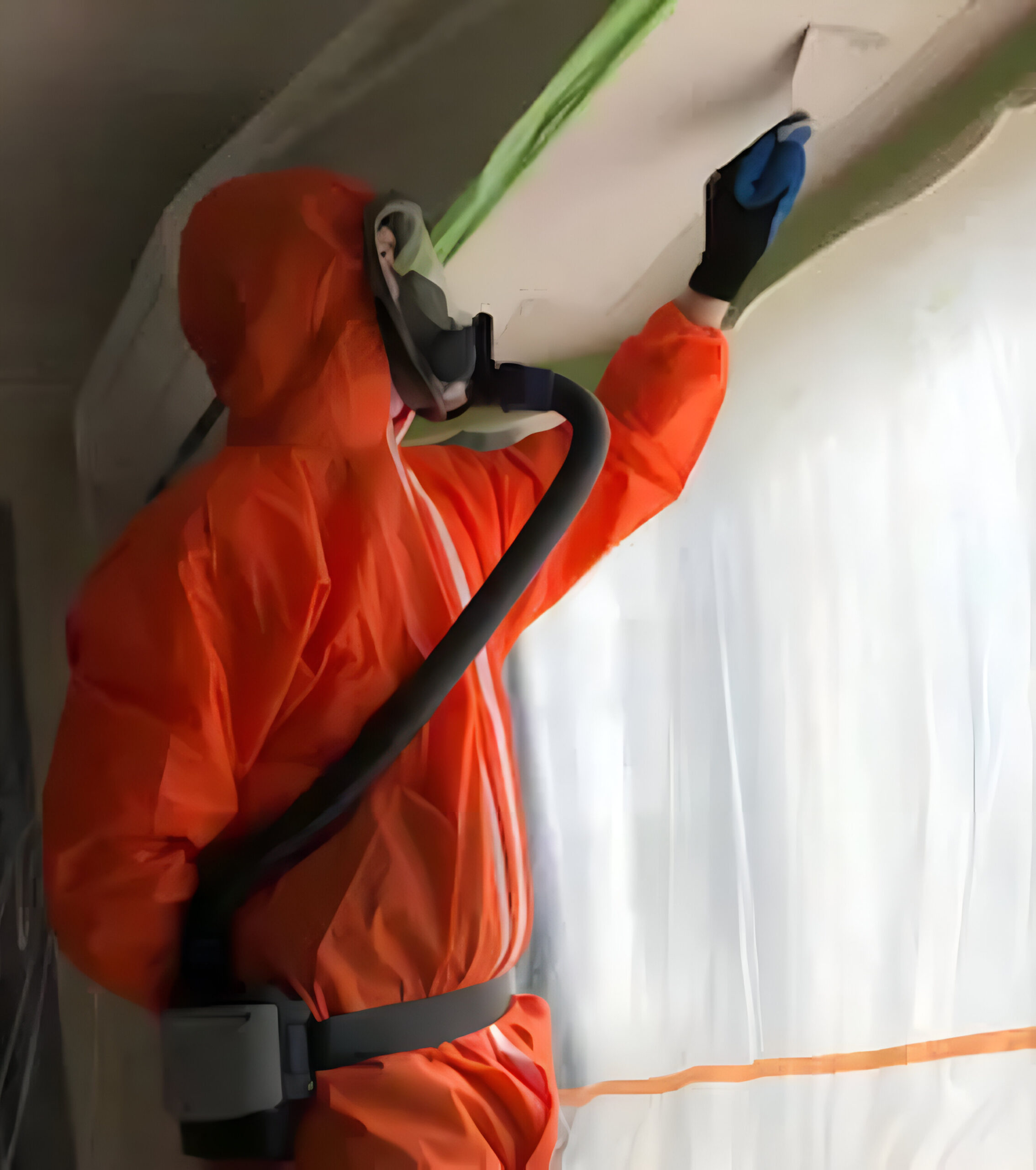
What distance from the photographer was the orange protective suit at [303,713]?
52cm

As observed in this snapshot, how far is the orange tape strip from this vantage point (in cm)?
71

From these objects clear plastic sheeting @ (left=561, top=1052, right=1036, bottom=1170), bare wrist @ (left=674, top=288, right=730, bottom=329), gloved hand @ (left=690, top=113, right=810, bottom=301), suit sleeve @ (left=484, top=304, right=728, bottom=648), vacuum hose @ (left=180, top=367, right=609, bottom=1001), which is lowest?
clear plastic sheeting @ (left=561, top=1052, right=1036, bottom=1170)

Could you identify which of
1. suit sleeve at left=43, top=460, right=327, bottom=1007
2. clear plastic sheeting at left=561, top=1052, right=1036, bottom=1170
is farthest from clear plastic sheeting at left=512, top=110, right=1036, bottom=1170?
suit sleeve at left=43, top=460, right=327, bottom=1007

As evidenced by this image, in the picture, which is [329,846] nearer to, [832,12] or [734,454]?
[734,454]

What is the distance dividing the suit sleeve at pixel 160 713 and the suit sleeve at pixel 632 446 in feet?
0.58

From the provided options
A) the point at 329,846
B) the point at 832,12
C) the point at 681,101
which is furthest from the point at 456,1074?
the point at 832,12

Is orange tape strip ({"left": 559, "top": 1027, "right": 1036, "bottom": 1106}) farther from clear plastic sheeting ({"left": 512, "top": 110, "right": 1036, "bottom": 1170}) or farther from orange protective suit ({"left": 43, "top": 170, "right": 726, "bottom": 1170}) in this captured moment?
orange protective suit ({"left": 43, "top": 170, "right": 726, "bottom": 1170})

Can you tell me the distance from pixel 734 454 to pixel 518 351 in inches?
8.1

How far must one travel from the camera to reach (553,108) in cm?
62

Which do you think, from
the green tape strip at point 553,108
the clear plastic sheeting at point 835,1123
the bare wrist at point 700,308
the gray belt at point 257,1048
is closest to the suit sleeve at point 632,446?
the bare wrist at point 700,308

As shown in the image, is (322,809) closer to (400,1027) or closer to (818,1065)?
(400,1027)

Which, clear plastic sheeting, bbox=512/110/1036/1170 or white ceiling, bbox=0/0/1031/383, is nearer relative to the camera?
white ceiling, bbox=0/0/1031/383

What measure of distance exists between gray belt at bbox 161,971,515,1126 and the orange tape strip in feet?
0.71

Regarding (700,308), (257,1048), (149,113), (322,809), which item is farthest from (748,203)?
(257,1048)
